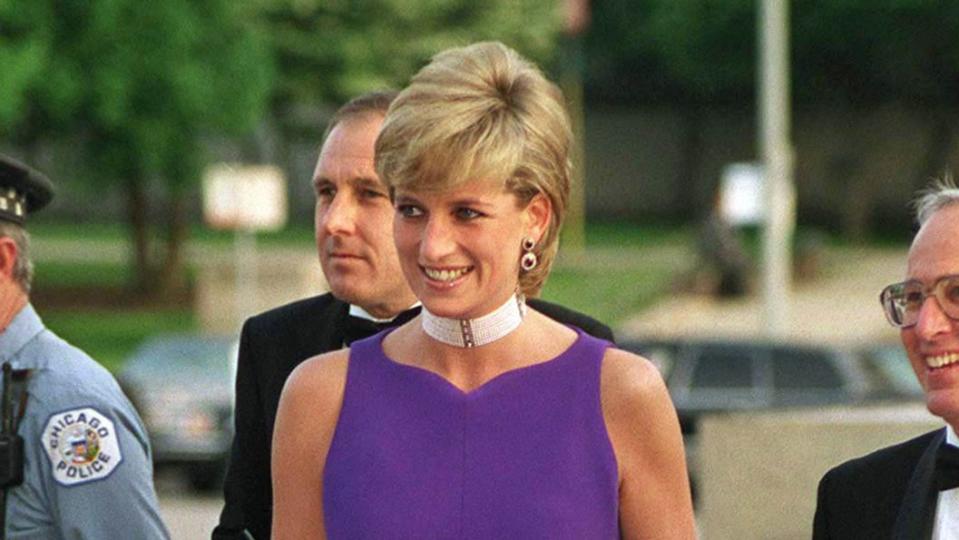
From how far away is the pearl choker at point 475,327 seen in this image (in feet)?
11.9

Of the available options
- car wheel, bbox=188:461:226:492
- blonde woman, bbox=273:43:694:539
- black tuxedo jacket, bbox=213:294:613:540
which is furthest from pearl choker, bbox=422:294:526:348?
car wheel, bbox=188:461:226:492

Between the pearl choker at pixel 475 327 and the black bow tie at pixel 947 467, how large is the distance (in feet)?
2.64

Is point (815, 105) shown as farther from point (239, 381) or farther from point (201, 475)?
Answer: point (239, 381)

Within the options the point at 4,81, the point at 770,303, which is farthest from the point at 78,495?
the point at 4,81

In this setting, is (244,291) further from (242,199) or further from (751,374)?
(751,374)

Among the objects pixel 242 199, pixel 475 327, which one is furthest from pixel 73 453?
pixel 242 199

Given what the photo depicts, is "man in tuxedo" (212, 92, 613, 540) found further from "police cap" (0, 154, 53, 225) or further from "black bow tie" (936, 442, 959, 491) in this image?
"black bow tie" (936, 442, 959, 491)

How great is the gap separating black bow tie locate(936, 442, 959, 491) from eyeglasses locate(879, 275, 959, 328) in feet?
0.72

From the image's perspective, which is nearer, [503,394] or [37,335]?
[503,394]

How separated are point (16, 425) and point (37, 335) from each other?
10.8 inches

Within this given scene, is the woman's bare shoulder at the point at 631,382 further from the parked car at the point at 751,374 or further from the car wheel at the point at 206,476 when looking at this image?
the car wheel at the point at 206,476

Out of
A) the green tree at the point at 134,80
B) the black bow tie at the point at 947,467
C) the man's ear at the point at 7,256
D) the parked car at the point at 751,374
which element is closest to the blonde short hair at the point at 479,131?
the black bow tie at the point at 947,467

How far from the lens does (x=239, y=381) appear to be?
4.70m

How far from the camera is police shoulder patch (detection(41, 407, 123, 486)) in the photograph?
177 inches
